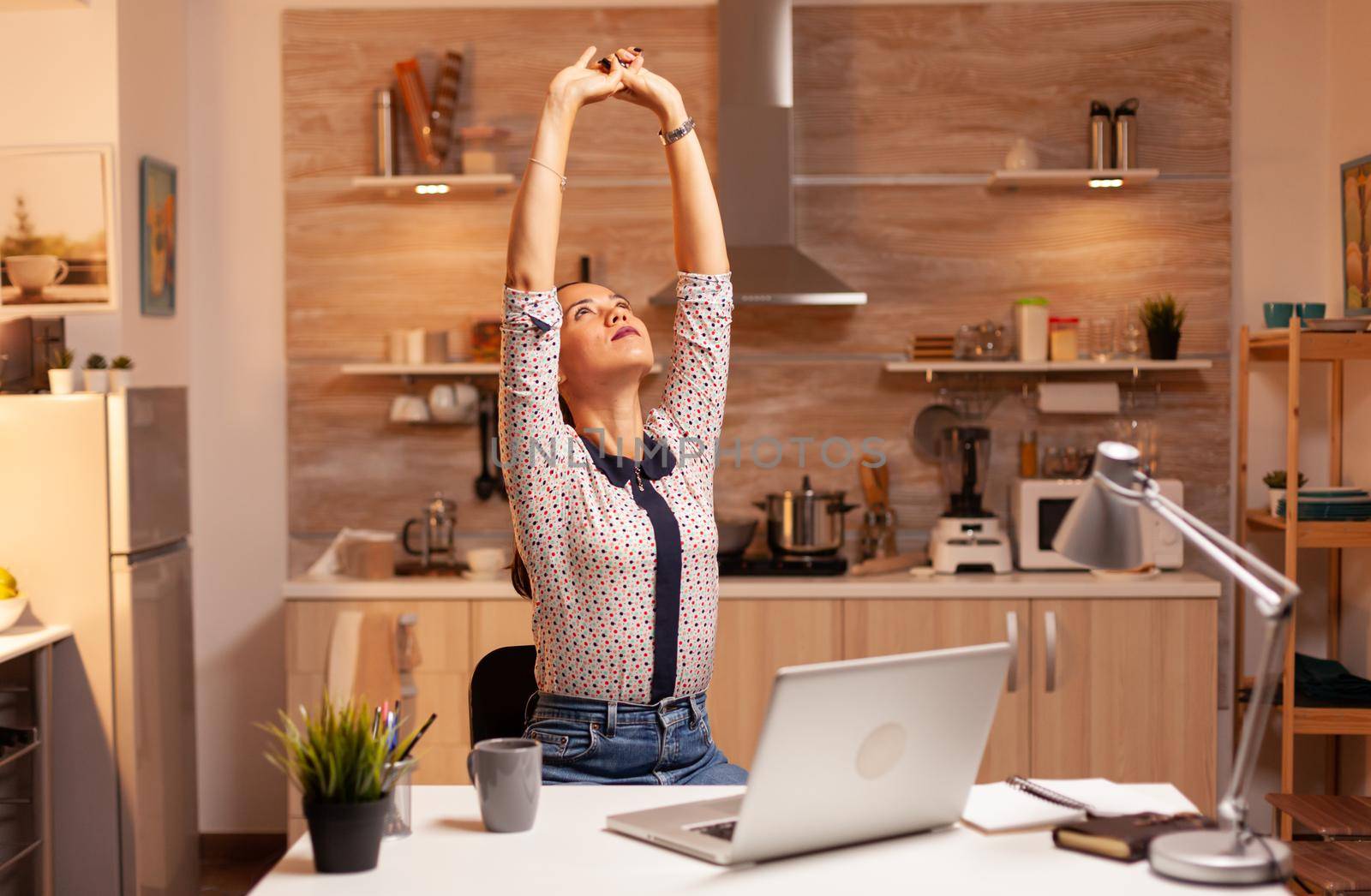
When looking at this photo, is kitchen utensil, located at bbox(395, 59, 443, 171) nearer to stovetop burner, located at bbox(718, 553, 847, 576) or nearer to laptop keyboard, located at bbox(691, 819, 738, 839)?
stovetop burner, located at bbox(718, 553, 847, 576)

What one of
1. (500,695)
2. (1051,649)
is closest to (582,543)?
(500,695)

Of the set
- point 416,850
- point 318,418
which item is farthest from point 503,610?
point 416,850

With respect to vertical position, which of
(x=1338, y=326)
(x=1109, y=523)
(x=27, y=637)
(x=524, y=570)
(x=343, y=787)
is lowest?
(x=27, y=637)

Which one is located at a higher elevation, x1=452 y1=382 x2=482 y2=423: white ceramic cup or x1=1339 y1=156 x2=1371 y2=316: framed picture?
x1=1339 y1=156 x2=1371 y2=316: framed picture

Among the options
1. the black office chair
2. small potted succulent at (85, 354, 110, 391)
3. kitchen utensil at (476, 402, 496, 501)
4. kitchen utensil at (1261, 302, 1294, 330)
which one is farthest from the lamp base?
kitchen utensil at (476, 402, 496, 501)

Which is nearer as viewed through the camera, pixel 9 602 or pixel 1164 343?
pixel 9 602

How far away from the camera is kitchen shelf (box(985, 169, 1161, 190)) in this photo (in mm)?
3777

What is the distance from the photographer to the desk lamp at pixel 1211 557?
1285 millimetres

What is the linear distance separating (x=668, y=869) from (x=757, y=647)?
2.28 metres

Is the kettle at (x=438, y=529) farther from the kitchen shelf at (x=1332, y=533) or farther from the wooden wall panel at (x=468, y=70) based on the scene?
the kitchen shelf at (x=1332, y=533)

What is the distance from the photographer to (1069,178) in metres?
3.83

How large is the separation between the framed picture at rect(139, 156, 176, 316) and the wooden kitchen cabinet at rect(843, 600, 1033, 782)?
217 cm

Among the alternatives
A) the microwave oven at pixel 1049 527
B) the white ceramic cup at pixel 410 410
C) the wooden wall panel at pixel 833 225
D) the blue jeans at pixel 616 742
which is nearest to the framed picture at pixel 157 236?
the wooden wall panel at pixel 833 225

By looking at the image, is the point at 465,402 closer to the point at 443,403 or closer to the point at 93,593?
the point at 443,403
